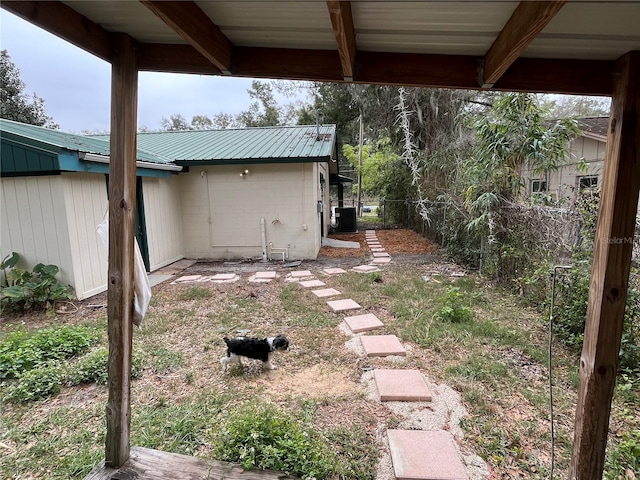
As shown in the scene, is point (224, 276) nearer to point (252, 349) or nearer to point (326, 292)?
point (326, 292)

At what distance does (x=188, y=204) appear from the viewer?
8453mm

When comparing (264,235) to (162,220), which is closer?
(162,220)

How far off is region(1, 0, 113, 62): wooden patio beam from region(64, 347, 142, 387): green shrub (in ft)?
7.79

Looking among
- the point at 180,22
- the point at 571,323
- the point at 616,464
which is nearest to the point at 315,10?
the point at 180,22

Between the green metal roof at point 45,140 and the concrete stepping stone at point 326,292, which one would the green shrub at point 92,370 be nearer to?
the concrete stepping stone at point 326,292

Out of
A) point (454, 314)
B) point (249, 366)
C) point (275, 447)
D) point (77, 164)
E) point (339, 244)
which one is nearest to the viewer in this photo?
point (275, 447)

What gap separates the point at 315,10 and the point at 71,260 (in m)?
5.42

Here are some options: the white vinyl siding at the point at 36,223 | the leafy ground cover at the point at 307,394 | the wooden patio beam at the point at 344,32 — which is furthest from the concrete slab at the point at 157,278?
the wooden patio beam at the point at 344,32

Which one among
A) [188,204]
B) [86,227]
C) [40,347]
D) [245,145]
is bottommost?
[40,347]

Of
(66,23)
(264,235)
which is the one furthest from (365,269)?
(66,23)

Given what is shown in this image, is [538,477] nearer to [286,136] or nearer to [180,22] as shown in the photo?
[180,22]

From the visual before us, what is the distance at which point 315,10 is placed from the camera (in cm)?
139

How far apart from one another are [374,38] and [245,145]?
780cm

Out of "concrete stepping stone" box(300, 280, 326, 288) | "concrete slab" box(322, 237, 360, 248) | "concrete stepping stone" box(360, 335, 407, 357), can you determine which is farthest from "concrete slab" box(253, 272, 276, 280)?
"concrete slab" box(322, 237, 360, 248)
